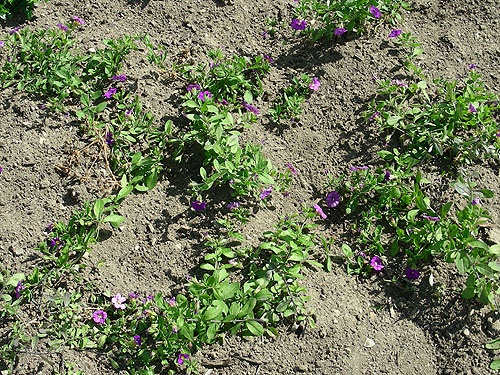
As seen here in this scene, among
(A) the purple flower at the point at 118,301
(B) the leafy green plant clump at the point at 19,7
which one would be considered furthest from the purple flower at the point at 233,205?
(B) the leafy green plant clump at the point at 19,7

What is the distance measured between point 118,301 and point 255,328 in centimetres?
76

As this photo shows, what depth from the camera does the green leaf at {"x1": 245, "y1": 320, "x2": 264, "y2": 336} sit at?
2902mm

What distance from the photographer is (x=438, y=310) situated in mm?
3152

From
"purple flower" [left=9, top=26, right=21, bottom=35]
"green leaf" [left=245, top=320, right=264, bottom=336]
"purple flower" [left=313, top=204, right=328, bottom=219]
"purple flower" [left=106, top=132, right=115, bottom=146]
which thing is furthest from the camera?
→ "purple flower" [left=9, top=26, right=21, bottom=35]

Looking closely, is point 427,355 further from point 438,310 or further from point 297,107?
point 297,107

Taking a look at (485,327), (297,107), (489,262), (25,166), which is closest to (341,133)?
(297,107)

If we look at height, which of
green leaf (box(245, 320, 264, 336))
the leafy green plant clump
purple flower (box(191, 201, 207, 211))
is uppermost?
the leafy green plant clump

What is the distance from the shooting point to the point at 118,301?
9.92 feet

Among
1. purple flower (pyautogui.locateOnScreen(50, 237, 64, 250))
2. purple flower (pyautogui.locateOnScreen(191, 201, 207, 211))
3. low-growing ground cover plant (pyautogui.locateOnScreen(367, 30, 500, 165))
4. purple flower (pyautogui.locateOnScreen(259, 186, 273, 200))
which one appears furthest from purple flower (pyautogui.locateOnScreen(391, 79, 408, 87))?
purple flower (pyautogui.locateOnScreen(50, 237, 64, 250))

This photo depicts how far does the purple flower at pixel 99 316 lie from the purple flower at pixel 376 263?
4.98ft

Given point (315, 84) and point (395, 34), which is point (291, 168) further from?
A: point (395, 34)

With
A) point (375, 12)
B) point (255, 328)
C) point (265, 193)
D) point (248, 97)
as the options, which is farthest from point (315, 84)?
point (255, 328)

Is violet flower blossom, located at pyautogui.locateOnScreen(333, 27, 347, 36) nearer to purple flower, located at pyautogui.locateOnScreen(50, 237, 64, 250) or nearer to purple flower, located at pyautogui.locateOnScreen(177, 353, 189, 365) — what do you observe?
purple flower, located at pyautogui.locateOnScreen(50, 237, 64, 250)

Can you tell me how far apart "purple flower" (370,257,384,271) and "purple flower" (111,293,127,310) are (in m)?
1.41
